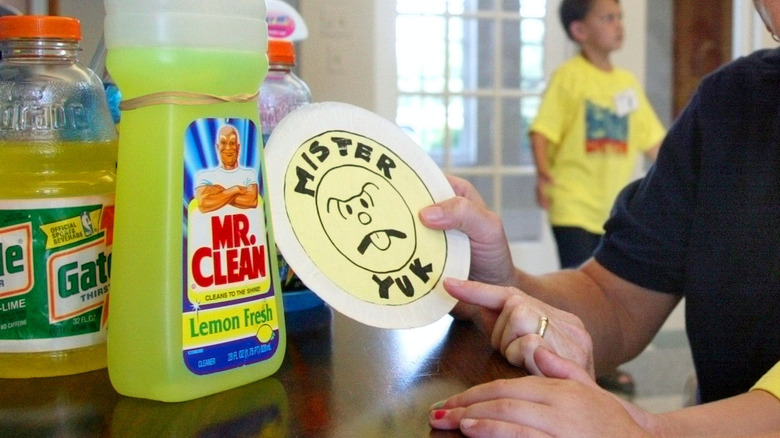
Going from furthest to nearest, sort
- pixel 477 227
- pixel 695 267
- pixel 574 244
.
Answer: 1. pixel 574 244
2. pixel 695 267
3. pixel 477 227

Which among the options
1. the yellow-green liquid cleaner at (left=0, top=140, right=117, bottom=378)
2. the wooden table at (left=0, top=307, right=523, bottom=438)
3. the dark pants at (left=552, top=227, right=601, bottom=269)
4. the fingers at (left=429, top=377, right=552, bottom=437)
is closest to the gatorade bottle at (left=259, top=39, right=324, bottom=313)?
the wooden table at (left=0, top=307, right=523, bottom=438)

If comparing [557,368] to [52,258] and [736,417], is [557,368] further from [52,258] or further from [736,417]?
[52,258]

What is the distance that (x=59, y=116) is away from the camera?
0.67 m

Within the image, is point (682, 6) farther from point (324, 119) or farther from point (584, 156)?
point (324, 119)

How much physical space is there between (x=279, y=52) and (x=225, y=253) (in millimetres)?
353

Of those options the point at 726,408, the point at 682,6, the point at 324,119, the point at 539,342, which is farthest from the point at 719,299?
the point at 682,6

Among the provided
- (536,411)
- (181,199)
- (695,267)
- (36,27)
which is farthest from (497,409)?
(695,267)

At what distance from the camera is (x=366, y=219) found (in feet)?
2.45

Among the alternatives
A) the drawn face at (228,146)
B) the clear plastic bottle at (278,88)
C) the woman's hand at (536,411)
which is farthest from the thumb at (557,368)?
the clear plastic bottle at (278,88)

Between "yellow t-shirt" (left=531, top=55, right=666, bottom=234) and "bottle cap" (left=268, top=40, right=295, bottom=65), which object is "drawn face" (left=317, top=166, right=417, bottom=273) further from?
"yellow t-shirt" (left=531, top=55, right=666, bottom=234)

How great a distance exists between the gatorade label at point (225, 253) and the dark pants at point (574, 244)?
104 inches

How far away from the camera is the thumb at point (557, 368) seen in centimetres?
63

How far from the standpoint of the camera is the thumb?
2.06ft

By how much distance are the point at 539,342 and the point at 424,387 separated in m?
0.11
